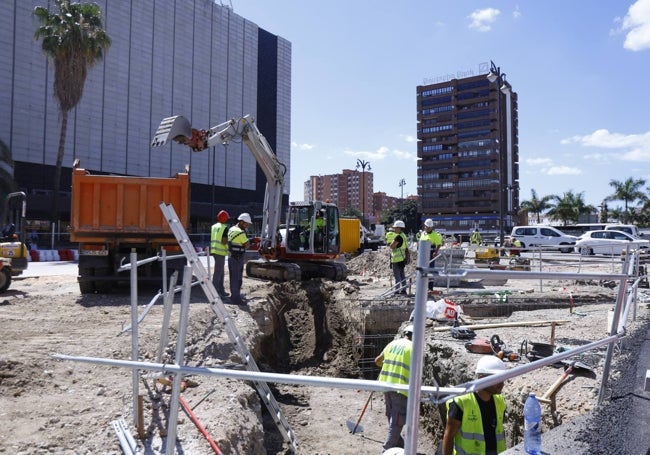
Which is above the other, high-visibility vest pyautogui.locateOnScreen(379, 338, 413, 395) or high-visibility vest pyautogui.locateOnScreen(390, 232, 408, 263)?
high-visibility vest pyautogui.locateOnScreen(390, 232, 408, 263)

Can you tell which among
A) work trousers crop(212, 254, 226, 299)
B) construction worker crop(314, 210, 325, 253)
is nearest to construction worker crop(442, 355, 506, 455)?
work trousers crop(212, 254, 226, 299)

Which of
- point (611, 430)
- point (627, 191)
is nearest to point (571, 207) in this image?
point (627, 191)

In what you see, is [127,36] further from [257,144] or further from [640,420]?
[640,420]

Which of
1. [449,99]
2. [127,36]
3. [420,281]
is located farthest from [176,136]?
[449,99]

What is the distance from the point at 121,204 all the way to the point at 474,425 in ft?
29.1

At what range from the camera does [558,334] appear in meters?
7.49

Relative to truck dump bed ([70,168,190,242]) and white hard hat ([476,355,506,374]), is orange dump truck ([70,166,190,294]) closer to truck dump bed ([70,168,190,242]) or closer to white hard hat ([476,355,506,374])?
truck dump bed ([70,168,190,242])

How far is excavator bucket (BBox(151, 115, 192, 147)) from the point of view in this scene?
10.1 metres

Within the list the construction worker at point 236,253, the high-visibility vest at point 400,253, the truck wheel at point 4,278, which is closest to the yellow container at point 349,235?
the high-visibility vest at point 400,253

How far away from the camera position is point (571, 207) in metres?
58.3

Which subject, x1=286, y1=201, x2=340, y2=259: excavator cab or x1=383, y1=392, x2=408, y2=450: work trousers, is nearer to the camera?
x1=383, y1=392, x2=408, y2=450: work trousers

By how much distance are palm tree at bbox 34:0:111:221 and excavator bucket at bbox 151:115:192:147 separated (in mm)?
17796

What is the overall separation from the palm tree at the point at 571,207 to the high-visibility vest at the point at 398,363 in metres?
60.7

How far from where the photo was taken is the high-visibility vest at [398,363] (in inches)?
188
